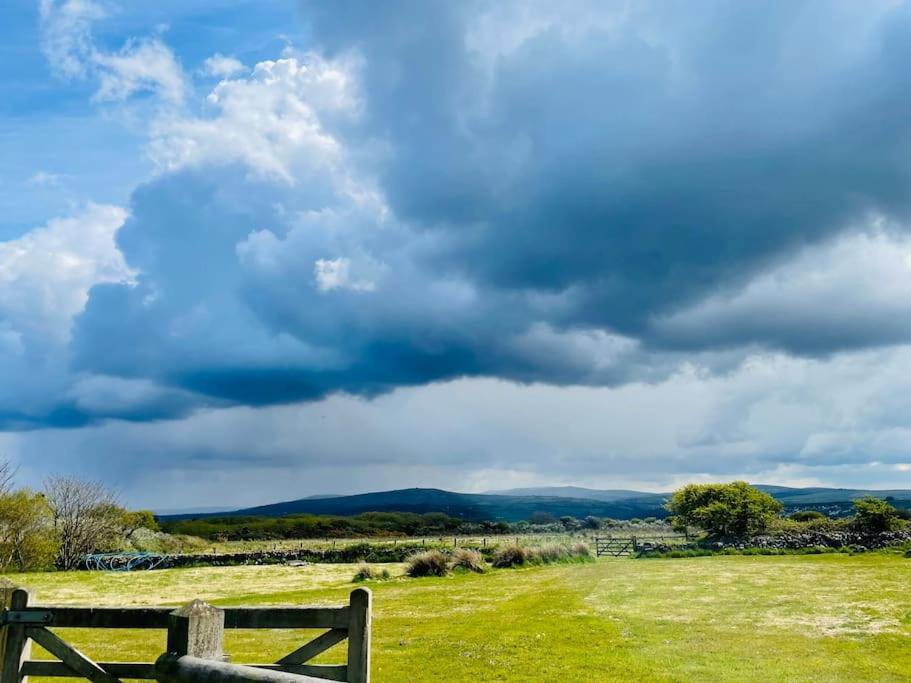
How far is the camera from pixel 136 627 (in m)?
6.77

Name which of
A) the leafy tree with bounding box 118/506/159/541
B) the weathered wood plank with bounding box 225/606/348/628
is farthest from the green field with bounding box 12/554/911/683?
the leafy tree with bounding box 118/506/159/541

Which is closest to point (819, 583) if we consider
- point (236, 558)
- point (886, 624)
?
point (886, 624)

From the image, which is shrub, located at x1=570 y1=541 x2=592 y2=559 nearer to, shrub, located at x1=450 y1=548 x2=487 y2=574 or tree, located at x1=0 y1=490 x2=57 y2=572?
shrub, located at x1=450 y1=548 x2=487 y2=574

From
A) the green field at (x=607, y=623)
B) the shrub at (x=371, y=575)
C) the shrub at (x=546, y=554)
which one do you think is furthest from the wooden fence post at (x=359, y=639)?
the shrub at (x=546, y=554)

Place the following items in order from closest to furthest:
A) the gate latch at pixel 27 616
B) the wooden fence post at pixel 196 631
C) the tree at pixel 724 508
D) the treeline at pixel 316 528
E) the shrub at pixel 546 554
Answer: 1. the wooden fence post at pixel 196 631
2. the gate latch at pixel 27 616
3. the shrub at pixel 546 554
4. the tree at pixel 724 508
5. the treeline at pixel 316 528

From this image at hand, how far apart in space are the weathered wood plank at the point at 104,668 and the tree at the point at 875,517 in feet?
212

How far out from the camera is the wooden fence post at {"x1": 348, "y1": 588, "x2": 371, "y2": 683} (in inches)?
260

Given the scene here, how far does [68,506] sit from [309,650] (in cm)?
6195

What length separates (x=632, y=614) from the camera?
72.8 ft

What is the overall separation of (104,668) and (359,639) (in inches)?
114

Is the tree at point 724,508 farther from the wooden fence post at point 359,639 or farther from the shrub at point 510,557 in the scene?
the wooden fence post at point 359,639

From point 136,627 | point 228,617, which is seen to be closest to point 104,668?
→ point 136,627

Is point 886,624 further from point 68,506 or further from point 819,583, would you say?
point 68,506

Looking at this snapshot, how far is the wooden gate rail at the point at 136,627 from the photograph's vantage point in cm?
662
